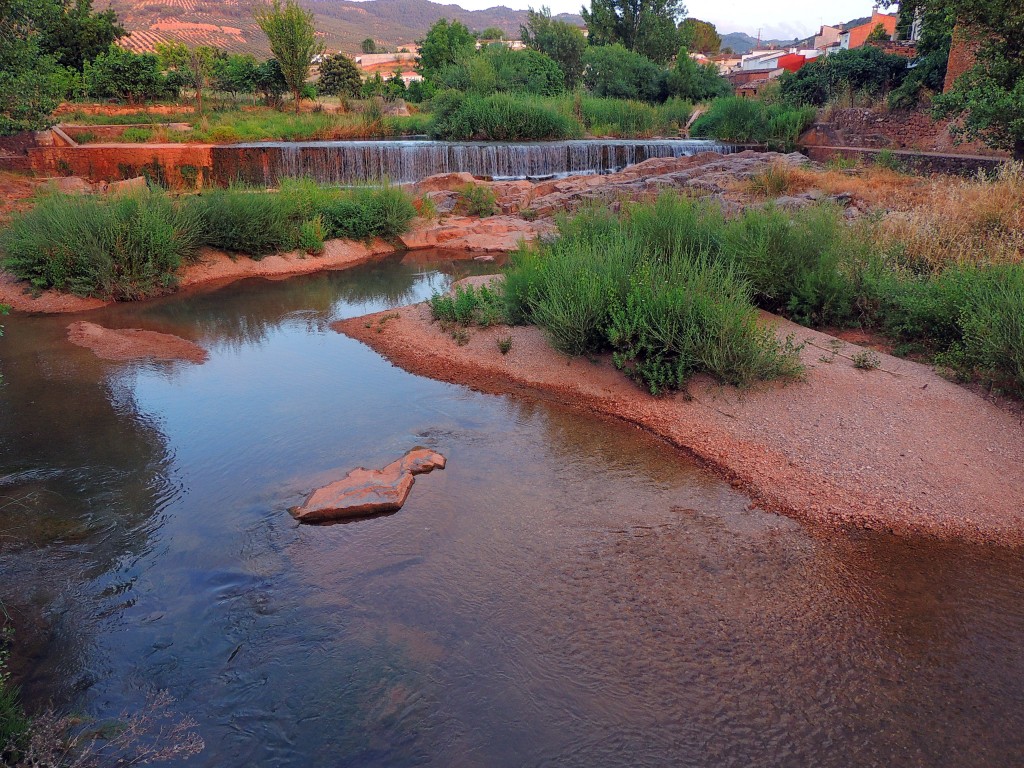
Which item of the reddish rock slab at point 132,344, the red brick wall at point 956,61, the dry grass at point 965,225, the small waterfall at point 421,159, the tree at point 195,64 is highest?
the tree at point 195,64

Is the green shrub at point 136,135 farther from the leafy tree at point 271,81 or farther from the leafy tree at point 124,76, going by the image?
the leafy tree at point 271,81

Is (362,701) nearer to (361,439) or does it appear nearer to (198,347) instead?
(361,439)

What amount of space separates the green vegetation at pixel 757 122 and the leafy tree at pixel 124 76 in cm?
2151

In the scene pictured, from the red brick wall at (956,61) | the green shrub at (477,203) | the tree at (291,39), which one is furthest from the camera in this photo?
the tree at (291,39)

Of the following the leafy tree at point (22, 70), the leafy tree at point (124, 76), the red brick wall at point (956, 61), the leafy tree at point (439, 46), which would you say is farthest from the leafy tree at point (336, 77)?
the red brick wall at point (956, 61)

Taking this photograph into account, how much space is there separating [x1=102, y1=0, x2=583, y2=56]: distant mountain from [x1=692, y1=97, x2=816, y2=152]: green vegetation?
37598 millimetres

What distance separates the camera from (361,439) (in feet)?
18.4

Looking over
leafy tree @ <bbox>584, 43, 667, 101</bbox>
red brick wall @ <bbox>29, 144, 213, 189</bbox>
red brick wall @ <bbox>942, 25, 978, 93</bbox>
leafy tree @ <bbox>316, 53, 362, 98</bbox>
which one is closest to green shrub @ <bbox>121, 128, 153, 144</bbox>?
red brick wall @ <bbox>29, 144, 213, 189</bbox>

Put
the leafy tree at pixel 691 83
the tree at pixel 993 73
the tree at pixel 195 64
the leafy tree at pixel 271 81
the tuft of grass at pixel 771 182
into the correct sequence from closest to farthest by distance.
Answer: the tree at pixel 993 73, the tuft of grass at pixel 771 182, the tree at pixel 195 64, the leafy tree at pixel 271 81, the leafy tree at pixel 691 83

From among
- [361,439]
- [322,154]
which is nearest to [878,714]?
[361,439]

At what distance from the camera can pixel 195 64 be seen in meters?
28.6

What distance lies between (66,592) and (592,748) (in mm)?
2866

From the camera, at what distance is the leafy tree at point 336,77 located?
114ft

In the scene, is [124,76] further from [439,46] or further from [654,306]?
[654,306]
